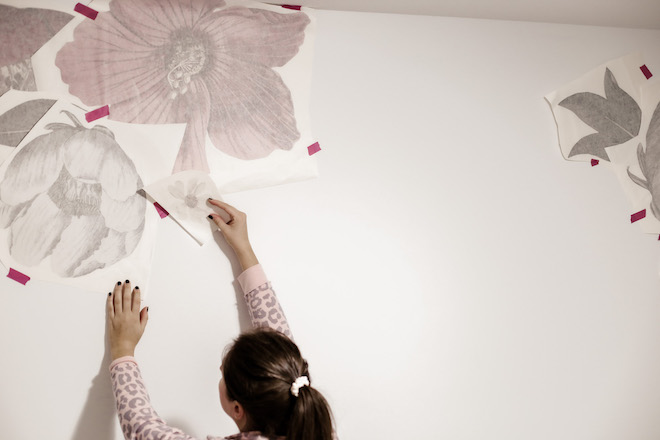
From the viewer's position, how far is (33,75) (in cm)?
117

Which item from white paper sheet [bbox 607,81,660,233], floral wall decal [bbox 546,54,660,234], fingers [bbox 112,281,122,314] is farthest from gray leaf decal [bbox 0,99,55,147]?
white paper sheet [bbox 607,81,660,233]

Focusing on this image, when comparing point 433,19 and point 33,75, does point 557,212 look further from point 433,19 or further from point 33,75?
point 33,75

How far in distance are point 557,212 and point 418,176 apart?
0.40 meters

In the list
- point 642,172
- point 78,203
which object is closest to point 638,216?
point 642,172

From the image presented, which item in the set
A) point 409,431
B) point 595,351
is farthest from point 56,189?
point 595,351

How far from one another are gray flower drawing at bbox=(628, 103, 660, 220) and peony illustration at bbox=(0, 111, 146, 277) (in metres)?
1.30

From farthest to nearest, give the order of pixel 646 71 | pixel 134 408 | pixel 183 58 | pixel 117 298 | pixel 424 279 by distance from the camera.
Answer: pixel 646 71 → pixel 424 279 → pixel 183 58 → pixel 117 298 → pixel 134 408

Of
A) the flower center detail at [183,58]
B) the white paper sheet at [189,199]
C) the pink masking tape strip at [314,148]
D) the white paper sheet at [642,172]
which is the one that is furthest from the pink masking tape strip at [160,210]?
the white paper sheet at [642,172]

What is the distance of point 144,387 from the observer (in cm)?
109

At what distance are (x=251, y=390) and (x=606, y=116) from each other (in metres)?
1.23

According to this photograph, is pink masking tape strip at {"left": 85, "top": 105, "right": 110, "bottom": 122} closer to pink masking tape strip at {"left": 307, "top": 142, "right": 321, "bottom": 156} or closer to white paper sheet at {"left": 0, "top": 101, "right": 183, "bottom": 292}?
white paper sheet at {"left": 0, "top": 101, "right": 183, "bottom": 292}

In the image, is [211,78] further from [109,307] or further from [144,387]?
[144,387]

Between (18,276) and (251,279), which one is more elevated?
(18,276)

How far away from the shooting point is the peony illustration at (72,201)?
1131 mm
